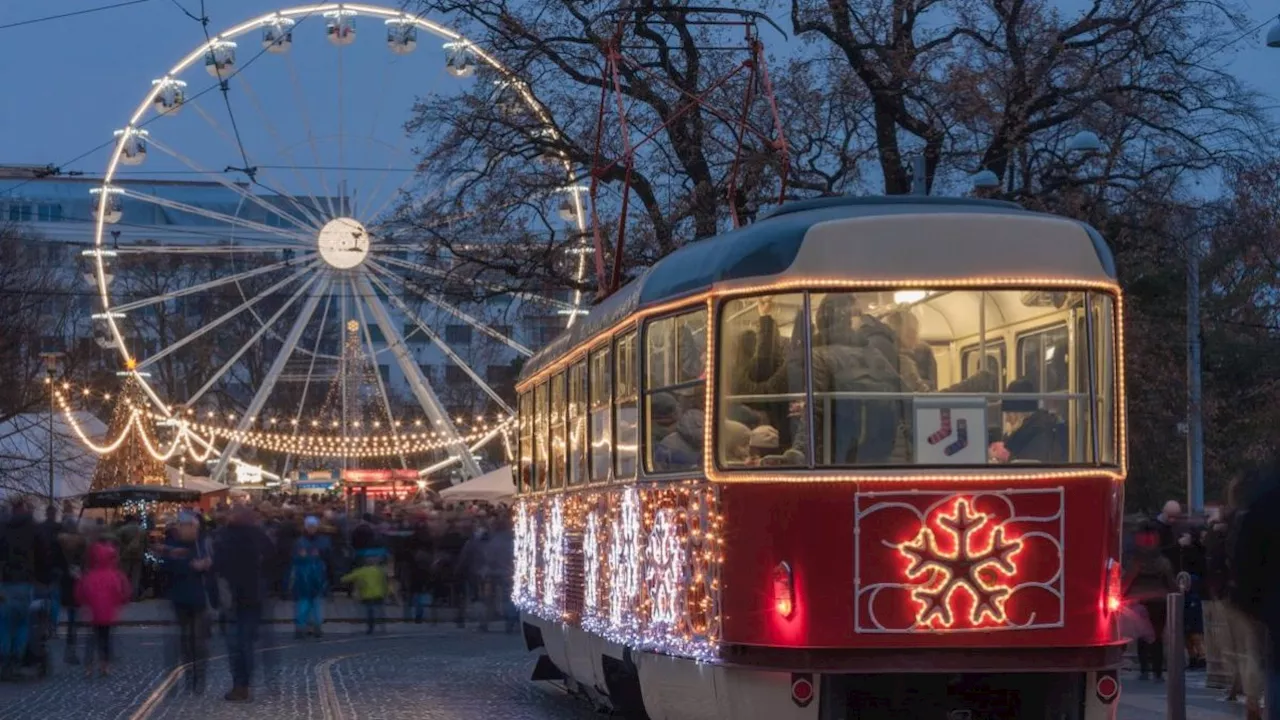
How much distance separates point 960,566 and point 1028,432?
2.63 feet

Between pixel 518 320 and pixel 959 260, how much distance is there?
22473mm

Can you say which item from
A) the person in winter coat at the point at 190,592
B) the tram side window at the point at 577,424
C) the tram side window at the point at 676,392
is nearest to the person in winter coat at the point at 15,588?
the person in winter coat at the point at 190,592

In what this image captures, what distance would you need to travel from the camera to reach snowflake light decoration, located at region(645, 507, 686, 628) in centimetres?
1217

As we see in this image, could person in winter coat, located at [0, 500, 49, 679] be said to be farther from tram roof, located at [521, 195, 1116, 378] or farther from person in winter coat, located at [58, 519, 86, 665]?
tram roof, located at [521, 195, 1116, 378]

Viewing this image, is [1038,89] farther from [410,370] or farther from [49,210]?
[49,210]

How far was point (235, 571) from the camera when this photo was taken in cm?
1934

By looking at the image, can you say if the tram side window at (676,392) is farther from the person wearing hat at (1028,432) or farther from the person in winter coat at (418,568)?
the person in winter coat at (418,568)

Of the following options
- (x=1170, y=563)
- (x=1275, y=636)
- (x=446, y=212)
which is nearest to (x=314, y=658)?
(x=446, y=212)

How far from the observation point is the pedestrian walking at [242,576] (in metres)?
19.1

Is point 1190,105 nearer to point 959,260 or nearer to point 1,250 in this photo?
point 959,260

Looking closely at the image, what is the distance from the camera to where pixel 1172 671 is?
12.3 metres

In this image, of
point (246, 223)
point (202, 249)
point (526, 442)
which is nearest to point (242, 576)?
point (526, 442)

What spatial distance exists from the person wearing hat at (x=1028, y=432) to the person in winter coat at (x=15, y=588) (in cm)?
1315

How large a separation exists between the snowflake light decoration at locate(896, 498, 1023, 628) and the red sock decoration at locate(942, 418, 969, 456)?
294 millimetres
